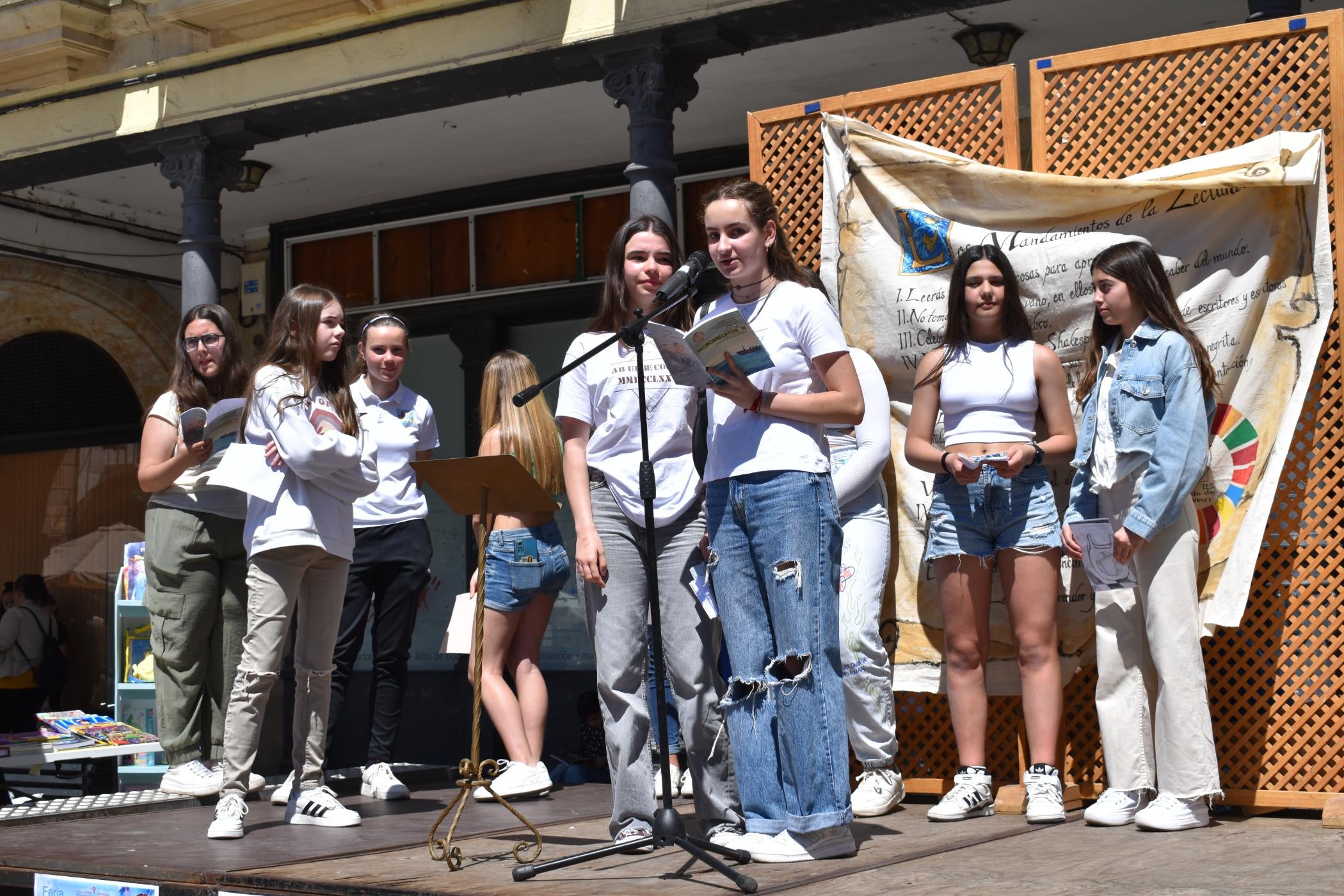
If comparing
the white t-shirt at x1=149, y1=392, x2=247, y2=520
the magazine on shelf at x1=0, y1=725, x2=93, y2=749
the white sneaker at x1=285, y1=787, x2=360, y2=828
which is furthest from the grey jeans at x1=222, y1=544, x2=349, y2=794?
the magazine on shelf at x1=0, y1=725, x2=93, y2=749

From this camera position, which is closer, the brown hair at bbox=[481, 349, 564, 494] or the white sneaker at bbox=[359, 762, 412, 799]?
the white sneaker at bbox=[359, 762, 412, 799]

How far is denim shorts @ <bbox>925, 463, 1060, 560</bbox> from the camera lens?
5.03 meters

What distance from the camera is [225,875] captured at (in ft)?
13.8

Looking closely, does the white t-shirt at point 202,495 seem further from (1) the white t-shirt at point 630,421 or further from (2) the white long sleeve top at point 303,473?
(1) the white t-shirt at point 630,421

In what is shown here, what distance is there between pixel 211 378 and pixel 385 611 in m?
1.21

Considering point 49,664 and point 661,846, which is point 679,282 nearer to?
point 661,846

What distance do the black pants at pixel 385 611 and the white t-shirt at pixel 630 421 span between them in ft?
6.42

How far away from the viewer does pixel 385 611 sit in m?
6.30

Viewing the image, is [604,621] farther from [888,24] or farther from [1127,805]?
[888,24]

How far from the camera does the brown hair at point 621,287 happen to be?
450 cm

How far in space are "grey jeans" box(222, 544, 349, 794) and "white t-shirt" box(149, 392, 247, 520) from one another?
0.81 meters

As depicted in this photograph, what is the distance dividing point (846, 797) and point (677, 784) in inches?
73.6

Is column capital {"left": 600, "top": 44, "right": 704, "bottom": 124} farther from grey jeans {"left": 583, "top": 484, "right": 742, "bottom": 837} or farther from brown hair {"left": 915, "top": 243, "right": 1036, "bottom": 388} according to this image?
grey jeans {"left": 583, "top": 484, "right": 742, "bottom": 837}

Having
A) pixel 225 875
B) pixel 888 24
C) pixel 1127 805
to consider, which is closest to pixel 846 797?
pixel 1127 805
